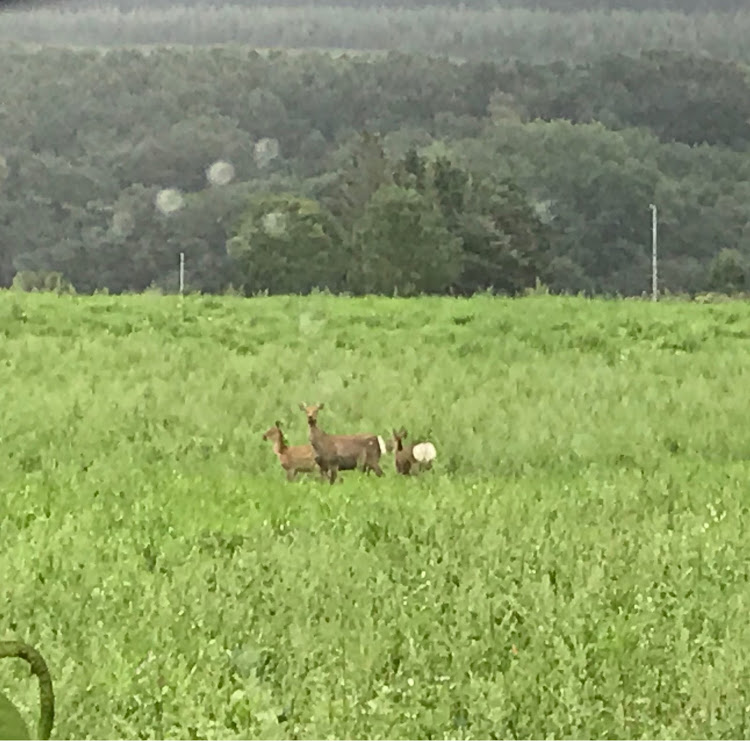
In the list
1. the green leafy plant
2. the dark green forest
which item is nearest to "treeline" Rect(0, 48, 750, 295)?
the dark green forest

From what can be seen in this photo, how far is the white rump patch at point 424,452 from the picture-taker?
131cm

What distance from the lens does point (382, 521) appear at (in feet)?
4.08

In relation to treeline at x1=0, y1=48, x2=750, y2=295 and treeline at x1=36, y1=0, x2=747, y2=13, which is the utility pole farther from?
treeline at x1=36, y1=0, x2=747, y2=13

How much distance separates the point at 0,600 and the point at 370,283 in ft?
1.91

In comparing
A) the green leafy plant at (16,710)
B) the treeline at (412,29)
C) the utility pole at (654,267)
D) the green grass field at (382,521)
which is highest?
the treeline at (412,29)

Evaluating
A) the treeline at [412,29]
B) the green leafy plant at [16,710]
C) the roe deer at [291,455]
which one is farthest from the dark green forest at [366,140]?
the green leafy plant at [16,710]

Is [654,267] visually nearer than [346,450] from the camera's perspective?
No

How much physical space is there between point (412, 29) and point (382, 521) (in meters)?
0.69

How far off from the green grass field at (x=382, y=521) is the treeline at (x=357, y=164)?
0.06 m

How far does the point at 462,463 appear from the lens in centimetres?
133

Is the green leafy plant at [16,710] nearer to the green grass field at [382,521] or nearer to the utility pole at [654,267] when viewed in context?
the green grass field at [382,521]

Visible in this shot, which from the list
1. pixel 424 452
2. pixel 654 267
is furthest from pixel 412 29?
pixel 424 452

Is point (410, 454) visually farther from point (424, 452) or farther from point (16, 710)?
point (16, 710)

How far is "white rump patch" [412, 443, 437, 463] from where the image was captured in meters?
Result: 1.31
